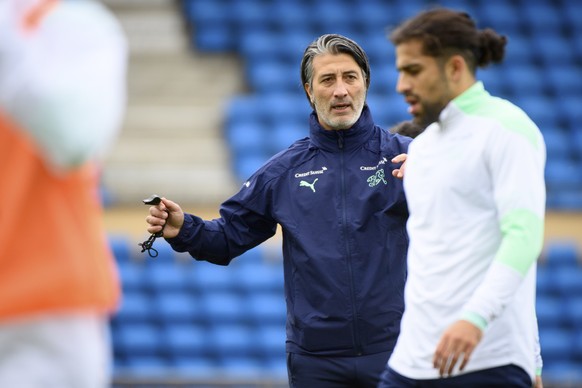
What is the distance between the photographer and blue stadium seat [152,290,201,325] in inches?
476

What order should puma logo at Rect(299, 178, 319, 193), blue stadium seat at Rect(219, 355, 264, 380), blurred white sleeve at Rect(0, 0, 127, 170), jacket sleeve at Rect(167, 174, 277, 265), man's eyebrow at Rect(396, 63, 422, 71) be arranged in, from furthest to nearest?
blue stadium seat at Rect(219, 355, 264, 380) → jacket sleeve at Rect(167, 174, 277, 265) → puma logo at Rect(299, 178, 319, 193) → man's eyebrow at Rect(396, 63, 422, 71) → blurred white sleeve at Rect(0, 0, 127, 170)

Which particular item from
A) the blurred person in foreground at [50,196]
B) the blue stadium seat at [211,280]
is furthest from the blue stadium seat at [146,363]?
the blurred person in foreground at [50,196]

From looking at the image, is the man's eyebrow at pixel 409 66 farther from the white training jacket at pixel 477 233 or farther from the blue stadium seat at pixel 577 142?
the blue stadium seat at pixel 577 142

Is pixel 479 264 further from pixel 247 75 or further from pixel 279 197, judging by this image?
pixel 247 75

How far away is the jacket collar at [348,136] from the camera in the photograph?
5.06 metres

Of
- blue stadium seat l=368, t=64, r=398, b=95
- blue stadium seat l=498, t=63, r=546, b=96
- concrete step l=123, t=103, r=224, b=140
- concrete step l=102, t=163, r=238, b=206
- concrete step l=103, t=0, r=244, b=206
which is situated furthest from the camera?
blue stadium seat l=498, t=63, r=546, b=96

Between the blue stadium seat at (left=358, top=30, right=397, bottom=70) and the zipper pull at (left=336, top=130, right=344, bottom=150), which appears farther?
the blue stadium seat at (left=358, top=30, right=397, bottom=70)

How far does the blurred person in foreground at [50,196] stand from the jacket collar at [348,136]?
7.18ft

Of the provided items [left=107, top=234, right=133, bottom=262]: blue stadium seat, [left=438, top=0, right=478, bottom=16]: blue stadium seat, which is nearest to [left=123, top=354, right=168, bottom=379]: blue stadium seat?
[left=107, top=234, right=133, bottom=262]: blue stadium seat

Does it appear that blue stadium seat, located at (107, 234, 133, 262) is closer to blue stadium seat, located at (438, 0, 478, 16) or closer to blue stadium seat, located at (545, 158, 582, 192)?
blue stadium seat, located at (545, 158, 582, 192)

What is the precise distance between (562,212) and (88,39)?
1011 centimetres

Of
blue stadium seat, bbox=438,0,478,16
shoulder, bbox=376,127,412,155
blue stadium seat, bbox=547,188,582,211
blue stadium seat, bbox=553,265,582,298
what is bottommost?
shoulder, bbox=376,127,412,155

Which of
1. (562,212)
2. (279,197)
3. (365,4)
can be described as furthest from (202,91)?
(279,197)

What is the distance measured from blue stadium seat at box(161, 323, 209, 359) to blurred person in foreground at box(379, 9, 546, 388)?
8152 mm
